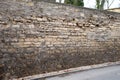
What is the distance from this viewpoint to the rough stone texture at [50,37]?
328 inches

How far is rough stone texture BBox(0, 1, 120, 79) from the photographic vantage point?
27.3ft

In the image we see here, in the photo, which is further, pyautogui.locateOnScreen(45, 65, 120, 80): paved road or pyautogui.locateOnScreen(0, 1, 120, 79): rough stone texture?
pyautogui.locateOnScreen(45, 65, 120, 80): paved road

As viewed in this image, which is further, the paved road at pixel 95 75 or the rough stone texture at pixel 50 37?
the paved road at pixel 95 75

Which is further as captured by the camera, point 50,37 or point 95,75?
point 50,37

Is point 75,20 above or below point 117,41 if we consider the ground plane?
above

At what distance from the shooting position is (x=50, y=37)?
9.67 metres

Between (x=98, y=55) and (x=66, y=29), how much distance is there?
257 centimetres

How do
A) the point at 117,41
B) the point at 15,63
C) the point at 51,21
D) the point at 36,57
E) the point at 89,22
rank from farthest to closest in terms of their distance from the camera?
1. the point at 117,41
2. the point at 89,22
3. the point at 51,21
4. the point at 36,57
5. the point at 15,63

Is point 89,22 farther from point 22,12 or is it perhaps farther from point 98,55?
point 22,12

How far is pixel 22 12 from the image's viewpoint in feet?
28.7

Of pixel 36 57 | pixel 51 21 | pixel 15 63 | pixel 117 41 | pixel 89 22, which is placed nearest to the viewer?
pixel 15 63

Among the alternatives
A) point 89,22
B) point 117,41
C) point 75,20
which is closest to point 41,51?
point 75,20

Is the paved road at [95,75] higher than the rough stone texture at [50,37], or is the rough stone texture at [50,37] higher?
the rough stone texture at [50,37]

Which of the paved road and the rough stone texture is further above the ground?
the rough stone texture
